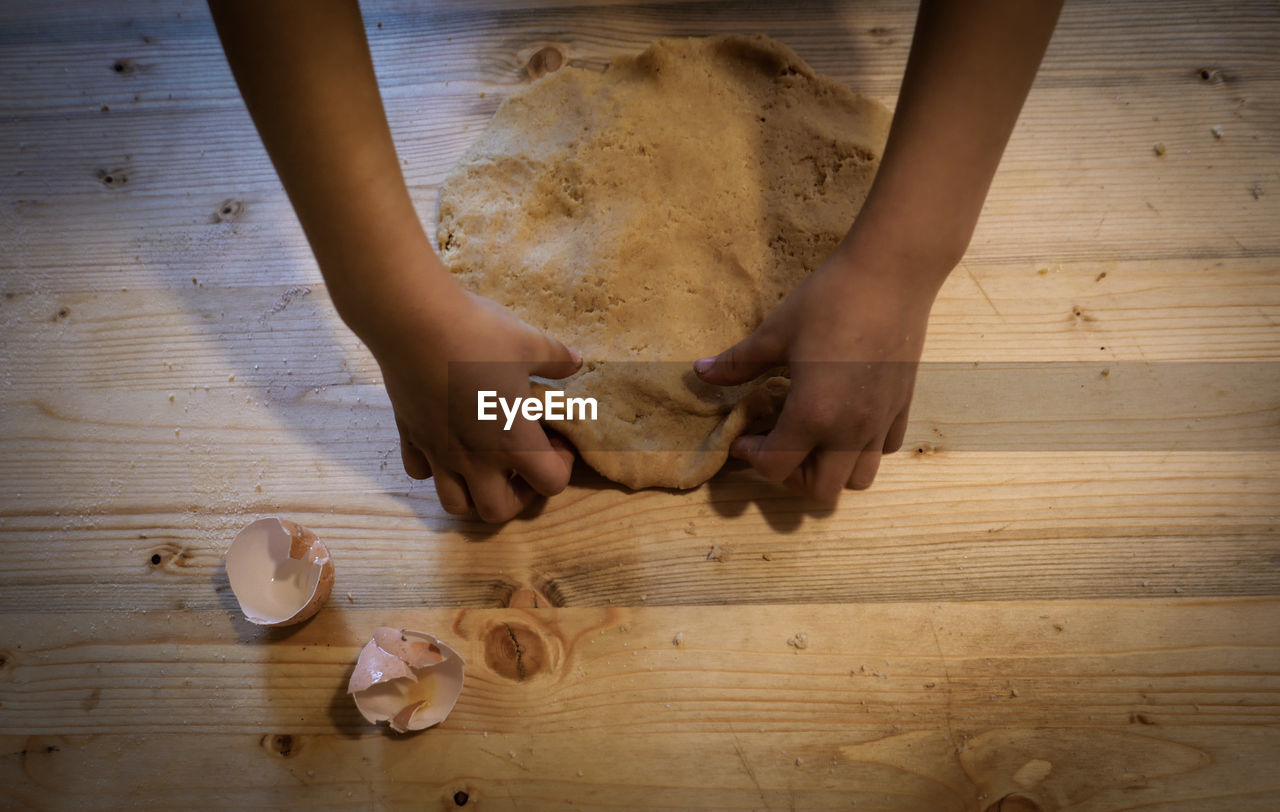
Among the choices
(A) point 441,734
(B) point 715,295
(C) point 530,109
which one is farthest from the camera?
(C) point 530,109

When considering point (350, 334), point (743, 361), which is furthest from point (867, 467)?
point (350, 334)

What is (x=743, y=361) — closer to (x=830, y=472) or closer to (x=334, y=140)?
(x=830, y=472)

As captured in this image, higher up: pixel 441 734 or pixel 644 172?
pixel 644 172

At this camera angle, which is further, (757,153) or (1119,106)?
(1119,106)

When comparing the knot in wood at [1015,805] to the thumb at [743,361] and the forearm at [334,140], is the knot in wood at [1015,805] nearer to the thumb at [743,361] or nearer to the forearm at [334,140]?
the thumb at [743,361]

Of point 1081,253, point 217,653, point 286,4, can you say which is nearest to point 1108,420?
point 1081,253

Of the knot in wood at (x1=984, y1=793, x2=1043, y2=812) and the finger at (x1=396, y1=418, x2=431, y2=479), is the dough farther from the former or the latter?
the knot in wood at (x1=984, y1=793, x2=1043, y2=812)

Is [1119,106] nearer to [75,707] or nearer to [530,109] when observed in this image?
[530,109]
